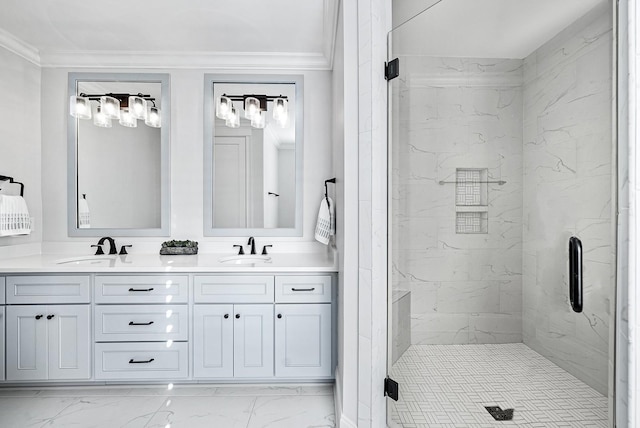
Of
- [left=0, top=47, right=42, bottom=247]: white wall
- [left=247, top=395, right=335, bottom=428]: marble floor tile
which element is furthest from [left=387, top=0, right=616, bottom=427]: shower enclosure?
[left=0, top=47, right=42, bottom=247]: white wall

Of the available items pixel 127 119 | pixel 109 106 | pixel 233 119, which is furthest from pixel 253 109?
pixel 109 106

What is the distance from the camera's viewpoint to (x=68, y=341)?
2.41 m

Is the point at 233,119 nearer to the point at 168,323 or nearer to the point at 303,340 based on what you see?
the point at 168,323

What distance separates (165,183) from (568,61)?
274 centimetres

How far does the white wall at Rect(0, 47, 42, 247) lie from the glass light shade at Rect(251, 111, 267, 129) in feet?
5.50

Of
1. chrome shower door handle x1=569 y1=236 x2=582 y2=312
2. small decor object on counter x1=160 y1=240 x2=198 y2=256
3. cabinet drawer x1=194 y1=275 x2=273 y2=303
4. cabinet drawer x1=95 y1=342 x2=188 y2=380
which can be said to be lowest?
cabinet drawer x1=95 y1=342 x2=188 y2=380

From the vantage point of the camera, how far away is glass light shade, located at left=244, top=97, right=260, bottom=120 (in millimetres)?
3082

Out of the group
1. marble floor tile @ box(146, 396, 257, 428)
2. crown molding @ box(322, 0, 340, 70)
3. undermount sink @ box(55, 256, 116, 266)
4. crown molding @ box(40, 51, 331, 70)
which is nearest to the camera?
marble floor tile @ box(146, 396, 257, 428)

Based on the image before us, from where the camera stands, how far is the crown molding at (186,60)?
3.02 meters

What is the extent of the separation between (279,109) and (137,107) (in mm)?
1110

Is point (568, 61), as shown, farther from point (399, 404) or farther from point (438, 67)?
point (399, 404)

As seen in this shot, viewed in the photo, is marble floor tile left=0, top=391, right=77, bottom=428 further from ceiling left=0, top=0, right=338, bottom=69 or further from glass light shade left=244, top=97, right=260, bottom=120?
ceiling left=0, top=0, right=338, bottom=69

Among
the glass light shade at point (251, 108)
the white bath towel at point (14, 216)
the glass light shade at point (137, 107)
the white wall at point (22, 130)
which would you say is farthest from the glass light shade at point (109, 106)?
the glass light shade at point (251, 108)

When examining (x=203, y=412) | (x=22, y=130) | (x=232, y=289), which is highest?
(x=22, y=130)
